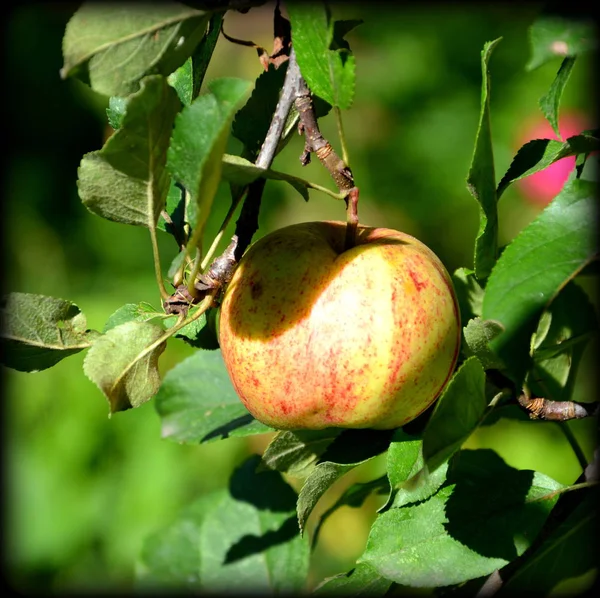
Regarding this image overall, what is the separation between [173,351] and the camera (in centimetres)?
201

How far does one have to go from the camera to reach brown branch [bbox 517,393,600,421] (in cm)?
62

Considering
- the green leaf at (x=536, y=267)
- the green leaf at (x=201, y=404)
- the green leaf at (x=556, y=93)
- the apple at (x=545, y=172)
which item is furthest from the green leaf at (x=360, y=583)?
the apple at (x=545, y=172)

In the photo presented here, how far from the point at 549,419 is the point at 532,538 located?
0.31 ft

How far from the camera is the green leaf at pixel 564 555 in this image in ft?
2.37

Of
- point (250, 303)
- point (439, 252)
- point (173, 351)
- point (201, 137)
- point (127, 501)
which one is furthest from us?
point (439, 252)

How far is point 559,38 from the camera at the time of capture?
459mm

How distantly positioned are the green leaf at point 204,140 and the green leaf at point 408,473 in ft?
0.72

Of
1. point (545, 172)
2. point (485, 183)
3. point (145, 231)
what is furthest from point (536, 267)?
point (145, 231)

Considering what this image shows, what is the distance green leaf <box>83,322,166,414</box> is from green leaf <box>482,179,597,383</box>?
0.80 feet

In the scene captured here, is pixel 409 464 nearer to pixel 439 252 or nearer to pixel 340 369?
pixel 340 369

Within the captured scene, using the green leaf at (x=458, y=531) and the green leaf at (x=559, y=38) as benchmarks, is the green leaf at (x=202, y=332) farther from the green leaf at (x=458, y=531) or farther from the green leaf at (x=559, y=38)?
the green leaf at (x=559, y=38)

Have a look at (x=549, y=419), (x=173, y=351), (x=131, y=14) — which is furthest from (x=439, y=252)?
(x=131, y=14)

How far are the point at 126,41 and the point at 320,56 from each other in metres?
0.13

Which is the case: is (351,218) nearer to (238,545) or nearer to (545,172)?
(238,545)
